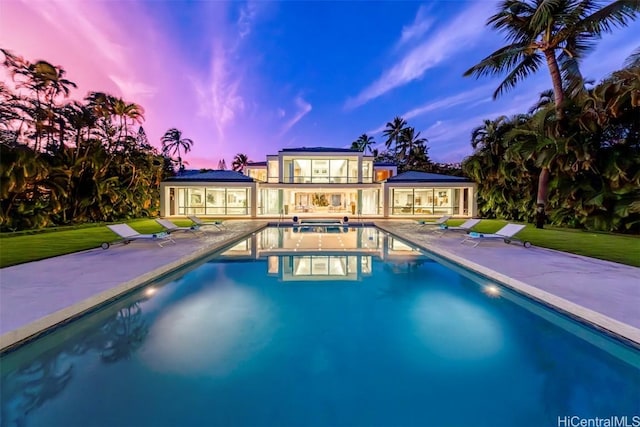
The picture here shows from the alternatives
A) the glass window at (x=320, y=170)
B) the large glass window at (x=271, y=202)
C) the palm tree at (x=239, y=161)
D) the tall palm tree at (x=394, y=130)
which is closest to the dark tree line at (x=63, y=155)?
the large glass window at (x=271, y=202)

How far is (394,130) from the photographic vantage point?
1989 inches

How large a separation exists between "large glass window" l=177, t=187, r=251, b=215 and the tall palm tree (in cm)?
3199

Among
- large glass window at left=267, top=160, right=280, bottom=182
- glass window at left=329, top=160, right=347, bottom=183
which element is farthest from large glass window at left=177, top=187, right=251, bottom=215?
glass window at left=329, top=160, right=347, bottom=183

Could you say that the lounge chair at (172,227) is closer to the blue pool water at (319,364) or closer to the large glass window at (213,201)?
the blue pool water at (319,364)

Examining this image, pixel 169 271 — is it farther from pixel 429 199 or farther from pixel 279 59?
pixel 279 59

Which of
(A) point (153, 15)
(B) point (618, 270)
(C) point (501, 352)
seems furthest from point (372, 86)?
(C) point (501, 352)

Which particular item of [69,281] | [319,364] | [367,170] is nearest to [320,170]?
[367,170]

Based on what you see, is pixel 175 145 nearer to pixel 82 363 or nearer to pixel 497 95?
pixel 497 95

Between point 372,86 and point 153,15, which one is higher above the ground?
point 372,86

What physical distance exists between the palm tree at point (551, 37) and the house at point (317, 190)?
1058cm

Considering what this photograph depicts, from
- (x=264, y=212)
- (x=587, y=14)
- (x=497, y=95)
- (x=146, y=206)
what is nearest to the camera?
(x=587, y=14)

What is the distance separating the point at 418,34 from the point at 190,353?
30586mm

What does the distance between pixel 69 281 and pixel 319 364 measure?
5307 mm

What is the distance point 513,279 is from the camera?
6.26 meters
